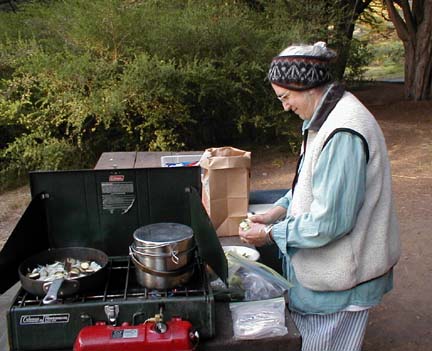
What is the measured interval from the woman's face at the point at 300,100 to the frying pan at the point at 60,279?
2.71ft

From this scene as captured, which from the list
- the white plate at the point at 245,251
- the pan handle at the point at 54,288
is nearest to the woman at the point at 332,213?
the white plate at the point at 245,251

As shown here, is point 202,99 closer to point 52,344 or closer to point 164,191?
point 164,191

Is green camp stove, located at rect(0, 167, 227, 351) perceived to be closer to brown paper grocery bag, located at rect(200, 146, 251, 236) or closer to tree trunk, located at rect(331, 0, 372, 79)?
brown paper grocery bag, located at rect(200, 146, 251, 236)

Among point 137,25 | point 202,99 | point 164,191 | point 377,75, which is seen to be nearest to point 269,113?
point 202,99

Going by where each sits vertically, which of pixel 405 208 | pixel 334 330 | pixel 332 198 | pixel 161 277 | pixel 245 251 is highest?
pixel 332 198

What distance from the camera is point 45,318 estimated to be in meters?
1.60

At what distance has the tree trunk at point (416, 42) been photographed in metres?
10.6

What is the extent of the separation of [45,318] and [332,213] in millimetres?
902

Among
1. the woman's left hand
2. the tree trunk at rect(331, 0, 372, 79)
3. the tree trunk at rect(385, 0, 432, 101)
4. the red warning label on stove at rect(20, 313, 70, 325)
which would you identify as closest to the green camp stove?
the red warning label on stove at rect(20, 313, 70, 325)

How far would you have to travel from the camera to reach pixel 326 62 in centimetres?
182

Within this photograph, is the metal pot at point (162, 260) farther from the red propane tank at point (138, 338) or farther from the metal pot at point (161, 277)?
the red propane tank at point (138, 338)

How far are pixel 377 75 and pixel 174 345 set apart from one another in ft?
59.1

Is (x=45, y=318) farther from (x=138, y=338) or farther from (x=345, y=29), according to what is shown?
(x=345, y=29)

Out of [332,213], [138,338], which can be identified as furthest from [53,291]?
[332,213]
